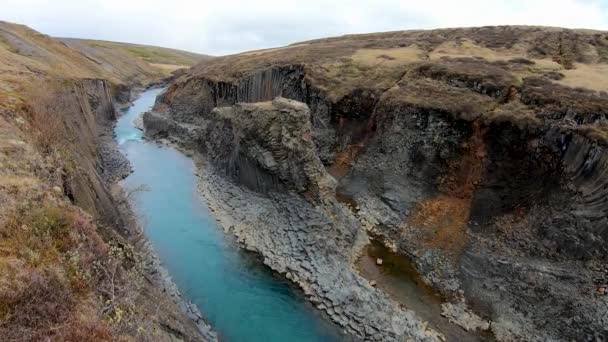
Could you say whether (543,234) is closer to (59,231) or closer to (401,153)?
(401,153)

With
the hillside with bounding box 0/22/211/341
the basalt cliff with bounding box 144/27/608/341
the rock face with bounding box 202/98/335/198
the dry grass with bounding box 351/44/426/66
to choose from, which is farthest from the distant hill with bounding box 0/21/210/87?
the dry grass with bounding box 351/44/426/66

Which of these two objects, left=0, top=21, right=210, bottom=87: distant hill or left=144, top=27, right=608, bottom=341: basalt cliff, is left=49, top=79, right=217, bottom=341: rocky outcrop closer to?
left=0, top=21, right=210, bottom=87: distant hill

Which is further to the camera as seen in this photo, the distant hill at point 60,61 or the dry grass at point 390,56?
the dry grass at point 390,56

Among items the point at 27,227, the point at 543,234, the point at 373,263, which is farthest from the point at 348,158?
the point at 27,227

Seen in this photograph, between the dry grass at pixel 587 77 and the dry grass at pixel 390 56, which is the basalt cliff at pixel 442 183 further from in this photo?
the dry grass at pixel 390 56

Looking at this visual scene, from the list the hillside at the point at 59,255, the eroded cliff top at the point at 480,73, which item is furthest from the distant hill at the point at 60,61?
the eroded cliff top at the point at 480,73

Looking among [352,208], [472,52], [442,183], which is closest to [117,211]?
[352,208]
